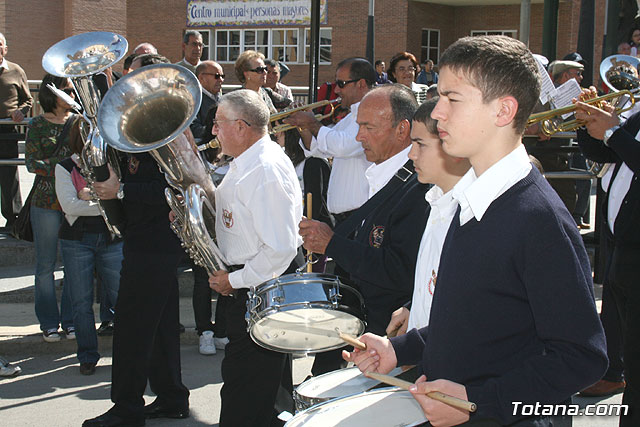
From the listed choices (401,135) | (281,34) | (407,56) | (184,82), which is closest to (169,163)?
(184,82)

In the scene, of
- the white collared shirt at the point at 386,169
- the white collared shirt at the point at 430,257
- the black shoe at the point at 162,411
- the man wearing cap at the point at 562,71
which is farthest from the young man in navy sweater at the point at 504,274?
the man wearing cap at the point at 562,71

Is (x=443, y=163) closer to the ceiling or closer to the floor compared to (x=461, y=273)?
closer to the ceiling

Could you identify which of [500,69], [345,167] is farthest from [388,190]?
[345,167]

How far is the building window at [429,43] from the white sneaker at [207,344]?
2904 cm

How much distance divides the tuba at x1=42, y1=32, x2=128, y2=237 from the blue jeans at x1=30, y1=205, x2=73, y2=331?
1.51m

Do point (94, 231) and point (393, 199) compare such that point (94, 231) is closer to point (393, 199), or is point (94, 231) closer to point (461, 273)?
point (393, 199)

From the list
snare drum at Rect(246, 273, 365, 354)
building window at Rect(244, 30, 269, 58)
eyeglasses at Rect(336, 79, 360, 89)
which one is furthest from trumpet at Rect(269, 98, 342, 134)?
building window at Rect(244, 30, 269, 58)

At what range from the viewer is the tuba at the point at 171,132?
389cm

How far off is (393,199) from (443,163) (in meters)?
0.59

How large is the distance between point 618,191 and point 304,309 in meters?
2.22

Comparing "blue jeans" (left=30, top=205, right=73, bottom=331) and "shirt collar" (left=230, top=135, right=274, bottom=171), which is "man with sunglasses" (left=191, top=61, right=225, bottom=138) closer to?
A: "blue jeans" (left=30, top=205, right=73, bottom=331)

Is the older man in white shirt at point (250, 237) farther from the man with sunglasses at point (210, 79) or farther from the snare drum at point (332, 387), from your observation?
the man with sunglasses at point (210, 79)

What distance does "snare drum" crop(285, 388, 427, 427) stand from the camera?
2203 millimetres

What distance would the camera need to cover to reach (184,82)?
4102 millimetres
